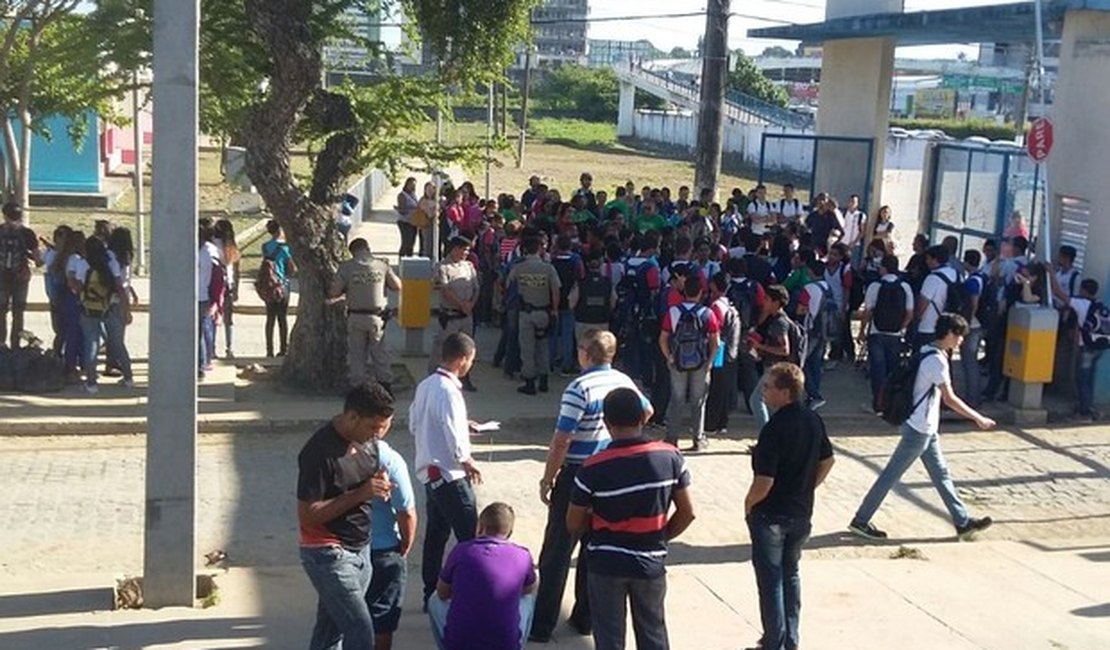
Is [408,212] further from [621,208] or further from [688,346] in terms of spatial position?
[688,346]

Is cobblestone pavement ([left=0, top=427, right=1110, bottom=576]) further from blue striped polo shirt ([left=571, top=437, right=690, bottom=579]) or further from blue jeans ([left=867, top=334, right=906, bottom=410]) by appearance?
blue striped polo shirt ([left=571, top=437, right=690, bottom=579])

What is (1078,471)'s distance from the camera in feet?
42.4

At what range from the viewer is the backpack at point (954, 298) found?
45.1 feet

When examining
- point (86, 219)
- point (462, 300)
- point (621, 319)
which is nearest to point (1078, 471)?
point (621, 319)

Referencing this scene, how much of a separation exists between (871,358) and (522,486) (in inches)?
178

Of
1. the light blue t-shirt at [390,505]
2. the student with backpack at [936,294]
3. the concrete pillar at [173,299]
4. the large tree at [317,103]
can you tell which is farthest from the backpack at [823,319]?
the light blue t-shirt at [390,505]

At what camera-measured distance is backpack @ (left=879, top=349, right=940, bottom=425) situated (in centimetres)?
978

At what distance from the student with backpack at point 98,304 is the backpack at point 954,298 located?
814cm

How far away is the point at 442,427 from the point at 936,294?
772cm

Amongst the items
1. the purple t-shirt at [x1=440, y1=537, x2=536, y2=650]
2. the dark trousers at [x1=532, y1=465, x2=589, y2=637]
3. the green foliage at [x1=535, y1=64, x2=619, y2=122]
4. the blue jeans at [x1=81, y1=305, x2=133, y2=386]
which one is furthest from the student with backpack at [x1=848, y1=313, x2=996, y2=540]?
the green foliage at [x1=535, y1=64, x2=619, y2=122]

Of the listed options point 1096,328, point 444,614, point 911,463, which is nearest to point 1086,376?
point 1096,328

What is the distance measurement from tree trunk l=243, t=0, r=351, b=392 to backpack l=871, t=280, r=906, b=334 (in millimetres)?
5490

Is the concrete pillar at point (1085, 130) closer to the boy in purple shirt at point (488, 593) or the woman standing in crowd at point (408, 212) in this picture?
the boy in purple shirt at point (488, 593)

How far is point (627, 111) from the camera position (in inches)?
3324
